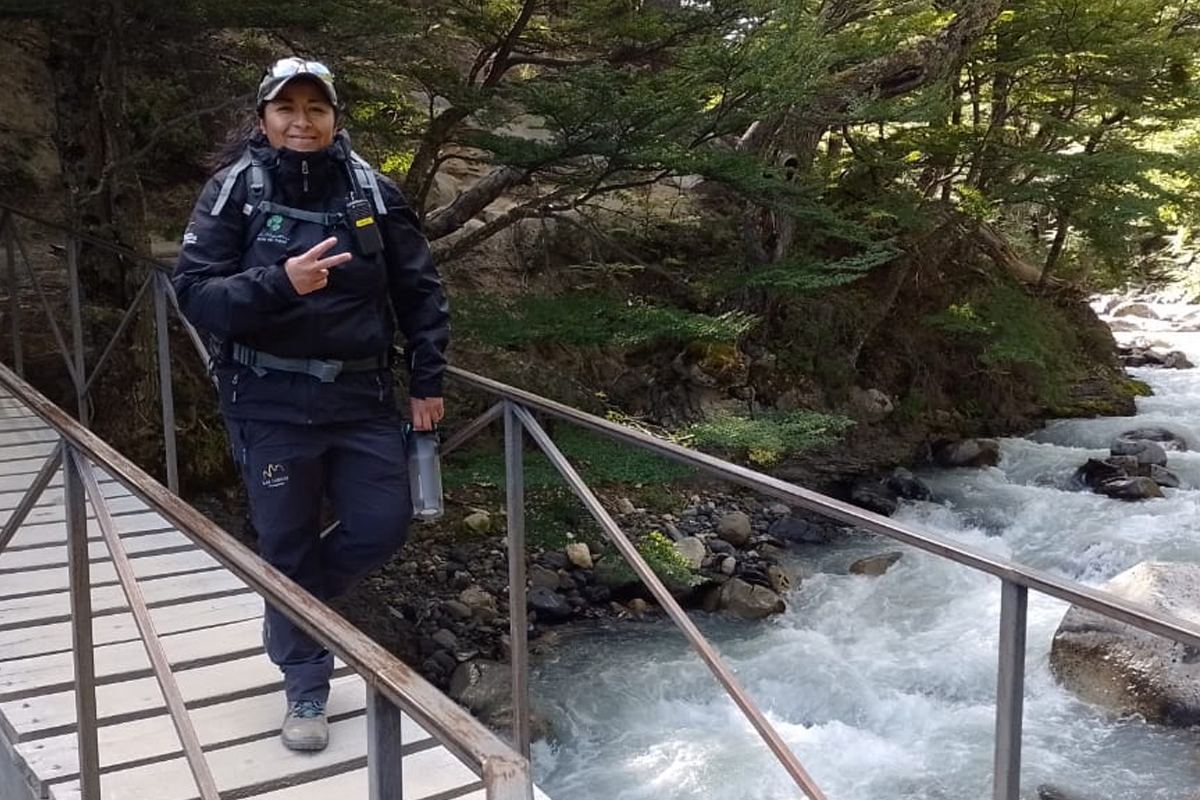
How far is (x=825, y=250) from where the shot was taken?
880 cm

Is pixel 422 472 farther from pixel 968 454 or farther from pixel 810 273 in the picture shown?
pixel 968 454

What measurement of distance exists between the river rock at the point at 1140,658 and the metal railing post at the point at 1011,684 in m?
4.43

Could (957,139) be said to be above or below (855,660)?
above

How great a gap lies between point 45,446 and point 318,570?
2809 millimetres

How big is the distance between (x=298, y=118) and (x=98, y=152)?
3429 millimetres

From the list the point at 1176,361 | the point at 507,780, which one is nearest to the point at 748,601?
the point at 507,780

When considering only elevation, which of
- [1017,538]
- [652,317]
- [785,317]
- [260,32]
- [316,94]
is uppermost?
[260,32]

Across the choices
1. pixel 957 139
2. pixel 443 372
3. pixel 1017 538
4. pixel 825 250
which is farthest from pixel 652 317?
pixel 957 139

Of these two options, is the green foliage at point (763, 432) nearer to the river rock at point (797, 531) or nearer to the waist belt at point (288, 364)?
the river rock at point (797, 531)

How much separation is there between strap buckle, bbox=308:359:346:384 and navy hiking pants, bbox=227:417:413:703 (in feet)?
0.35

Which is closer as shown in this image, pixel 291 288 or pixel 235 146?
pixel 291 288

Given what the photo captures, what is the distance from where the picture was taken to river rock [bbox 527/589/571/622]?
677cm

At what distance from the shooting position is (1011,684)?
142 centimetres

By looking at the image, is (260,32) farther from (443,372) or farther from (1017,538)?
(1017,538)
